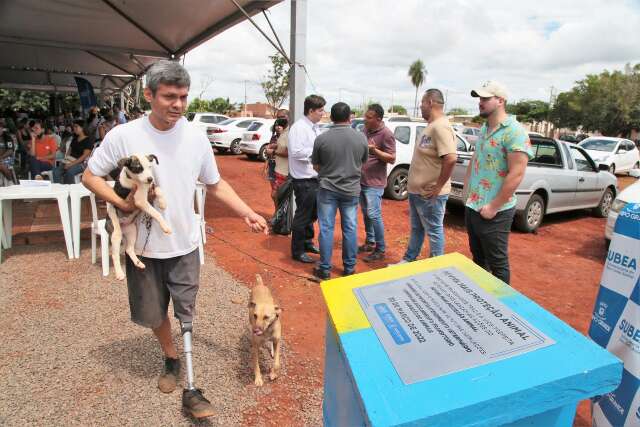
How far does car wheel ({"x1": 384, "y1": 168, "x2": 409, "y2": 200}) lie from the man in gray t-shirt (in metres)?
4.51

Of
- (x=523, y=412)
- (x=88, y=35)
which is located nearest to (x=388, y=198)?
(x=88, y=35)

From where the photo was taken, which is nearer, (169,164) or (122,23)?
(169,164)

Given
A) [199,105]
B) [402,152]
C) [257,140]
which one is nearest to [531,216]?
[402,152]

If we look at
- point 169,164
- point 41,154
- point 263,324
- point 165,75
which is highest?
point 165,75

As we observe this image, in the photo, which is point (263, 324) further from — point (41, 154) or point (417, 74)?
point (417, 74)

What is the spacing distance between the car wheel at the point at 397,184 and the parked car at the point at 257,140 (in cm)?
701

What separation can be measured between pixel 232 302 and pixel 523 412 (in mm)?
3187

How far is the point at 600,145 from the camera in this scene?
15.5 meters

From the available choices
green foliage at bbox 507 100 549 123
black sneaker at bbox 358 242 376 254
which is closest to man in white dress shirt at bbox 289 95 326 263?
black sneaker at bbox 358 242 376 254

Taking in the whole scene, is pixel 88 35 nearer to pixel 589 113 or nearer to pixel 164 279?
pixel 164 279

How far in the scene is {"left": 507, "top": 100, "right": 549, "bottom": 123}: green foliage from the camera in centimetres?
4873

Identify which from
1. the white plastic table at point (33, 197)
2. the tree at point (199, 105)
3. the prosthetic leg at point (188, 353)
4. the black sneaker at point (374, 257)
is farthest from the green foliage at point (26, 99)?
the prosthetic leg at point (188, 353)

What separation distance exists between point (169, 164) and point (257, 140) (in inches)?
511

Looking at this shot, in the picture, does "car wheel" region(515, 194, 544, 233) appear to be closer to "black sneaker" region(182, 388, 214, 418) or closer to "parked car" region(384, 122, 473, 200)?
"parked car" region(384, 122, 473, 200)
